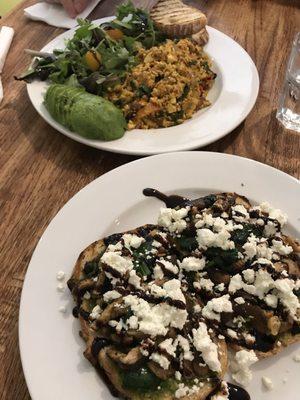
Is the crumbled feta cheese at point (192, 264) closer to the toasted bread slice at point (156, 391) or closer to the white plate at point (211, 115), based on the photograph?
the toasted bread slice at point (156, 391)

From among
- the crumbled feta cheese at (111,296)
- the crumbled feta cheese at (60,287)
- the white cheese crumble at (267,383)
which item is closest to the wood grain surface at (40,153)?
the crumbled feta cheese at (60,287)

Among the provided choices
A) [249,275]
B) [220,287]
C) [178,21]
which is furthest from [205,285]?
[178,21]

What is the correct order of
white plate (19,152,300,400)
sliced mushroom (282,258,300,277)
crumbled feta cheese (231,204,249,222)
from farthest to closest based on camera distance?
crumbled feta cheese (231,204,249,222), sliced mushroom (282,258,300,277), white plate (19,152,300,400)

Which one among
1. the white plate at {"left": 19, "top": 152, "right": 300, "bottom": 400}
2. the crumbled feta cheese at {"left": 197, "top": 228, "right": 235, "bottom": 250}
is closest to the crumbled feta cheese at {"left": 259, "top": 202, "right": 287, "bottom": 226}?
the white plate at {"left": 19, "top": 152, "right": 300, "bottom": 400}

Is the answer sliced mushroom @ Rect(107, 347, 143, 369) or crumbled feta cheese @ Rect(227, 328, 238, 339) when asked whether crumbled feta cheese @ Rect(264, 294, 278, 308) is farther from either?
sliced mushroom @ Rect(107, 347, 143, 369)

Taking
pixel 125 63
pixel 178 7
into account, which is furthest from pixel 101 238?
pixel 178 7

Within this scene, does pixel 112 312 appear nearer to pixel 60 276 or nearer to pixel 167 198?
pixel 60 276

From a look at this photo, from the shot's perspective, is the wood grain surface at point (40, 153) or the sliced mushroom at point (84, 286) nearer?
the sliced mushroom at point (84, 286)
